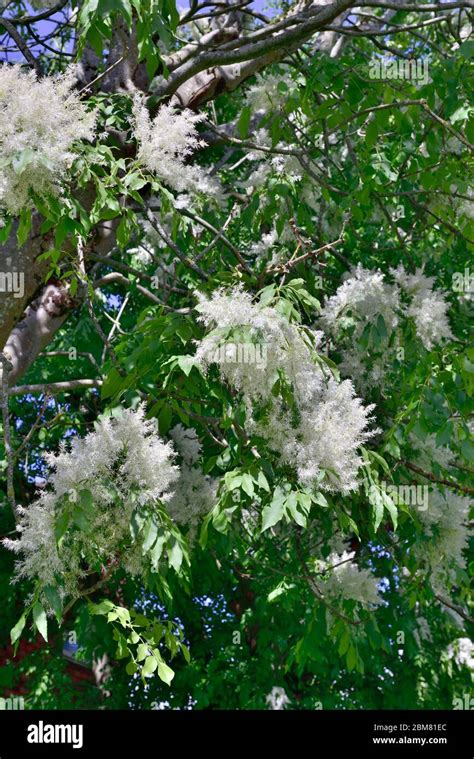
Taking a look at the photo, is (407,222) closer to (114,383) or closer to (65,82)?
(114,383)

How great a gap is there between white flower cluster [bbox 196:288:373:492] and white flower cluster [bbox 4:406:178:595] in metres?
0.35

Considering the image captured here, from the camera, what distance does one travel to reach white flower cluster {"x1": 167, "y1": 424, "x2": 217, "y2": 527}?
12.9 ft

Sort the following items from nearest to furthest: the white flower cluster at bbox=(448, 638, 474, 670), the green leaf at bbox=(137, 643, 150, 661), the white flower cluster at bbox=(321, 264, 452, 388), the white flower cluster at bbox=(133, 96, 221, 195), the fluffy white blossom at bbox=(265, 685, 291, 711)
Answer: the green leaf at bbox=(137, 643, 150, 661), the white flower cluster at bbox=(133, 96, 221, 195), the white flower cluster at bbox=(321, 264, 452, 388), the fluffy white blossom at bbox=(265, 685, 291, 711), the white flower cluster at bbox=(448, 638, 474, 670)

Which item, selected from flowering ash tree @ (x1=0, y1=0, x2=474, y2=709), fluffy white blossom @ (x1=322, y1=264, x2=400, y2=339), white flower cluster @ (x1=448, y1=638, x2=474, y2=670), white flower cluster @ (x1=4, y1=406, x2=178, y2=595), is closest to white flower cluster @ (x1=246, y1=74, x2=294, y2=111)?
flowering ash tree @ (x1=0, y1=0, x2=474, y2=709)

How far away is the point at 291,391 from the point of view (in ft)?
9.33

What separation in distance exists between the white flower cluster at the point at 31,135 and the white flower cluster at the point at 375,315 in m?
1.55

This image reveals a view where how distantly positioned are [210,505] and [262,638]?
6.86ft

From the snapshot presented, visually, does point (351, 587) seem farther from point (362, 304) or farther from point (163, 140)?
point (163, 140)

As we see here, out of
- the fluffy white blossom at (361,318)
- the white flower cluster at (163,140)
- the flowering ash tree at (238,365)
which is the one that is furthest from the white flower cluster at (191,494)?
the white flower cluster at (163,140)

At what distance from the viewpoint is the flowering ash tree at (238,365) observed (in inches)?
110

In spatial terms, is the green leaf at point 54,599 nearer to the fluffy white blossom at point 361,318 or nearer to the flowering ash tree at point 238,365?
the flowering ash tree at point 238,365

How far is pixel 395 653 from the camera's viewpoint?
19.3 feet

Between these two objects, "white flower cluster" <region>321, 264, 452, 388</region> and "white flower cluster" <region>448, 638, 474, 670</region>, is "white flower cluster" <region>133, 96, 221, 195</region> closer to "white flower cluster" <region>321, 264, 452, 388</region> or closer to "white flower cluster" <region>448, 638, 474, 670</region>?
"white flower cluster" <region>321, 264, 452, 388</region>
